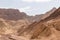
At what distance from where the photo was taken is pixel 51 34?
42.2m

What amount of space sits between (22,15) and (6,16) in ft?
63.4

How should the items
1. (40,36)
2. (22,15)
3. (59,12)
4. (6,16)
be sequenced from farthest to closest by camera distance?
(22,15), (6,16), (59,12), (40,36)

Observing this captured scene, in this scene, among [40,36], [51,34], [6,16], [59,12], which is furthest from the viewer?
[6,16]

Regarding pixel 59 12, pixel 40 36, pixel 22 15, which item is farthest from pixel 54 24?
pixel 22 15

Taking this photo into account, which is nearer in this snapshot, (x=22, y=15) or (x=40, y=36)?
(x=40, y=36)

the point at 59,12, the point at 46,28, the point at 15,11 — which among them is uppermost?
the point at 15,11

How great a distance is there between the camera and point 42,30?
47.9 metres

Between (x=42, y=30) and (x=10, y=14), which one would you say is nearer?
(x=42, y=30)

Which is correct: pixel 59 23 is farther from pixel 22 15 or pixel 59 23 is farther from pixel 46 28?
pixel 22 15

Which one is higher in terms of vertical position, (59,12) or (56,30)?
(59,12)

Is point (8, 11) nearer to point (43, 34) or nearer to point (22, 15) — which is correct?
point (22, 15)

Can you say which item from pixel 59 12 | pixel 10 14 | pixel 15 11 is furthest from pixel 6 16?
pixel 59 12

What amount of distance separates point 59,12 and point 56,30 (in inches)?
1179

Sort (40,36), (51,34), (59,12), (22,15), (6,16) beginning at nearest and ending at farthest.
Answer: (51,34) < (40,36) < (59,12) < (6,16) < (22,15)
